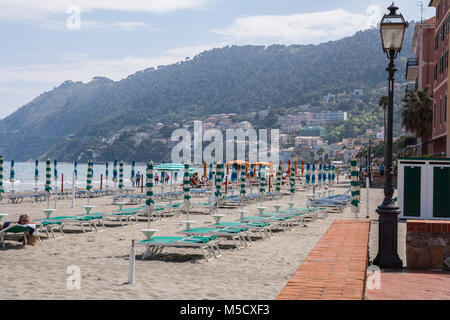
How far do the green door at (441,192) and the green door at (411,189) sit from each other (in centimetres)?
41

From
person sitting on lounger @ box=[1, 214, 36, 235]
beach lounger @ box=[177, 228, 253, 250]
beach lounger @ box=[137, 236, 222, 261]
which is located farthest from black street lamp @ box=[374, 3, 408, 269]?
person sitting on lounger @ box=[1, 214, 36, 235]

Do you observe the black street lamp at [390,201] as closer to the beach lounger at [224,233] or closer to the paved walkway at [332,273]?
the paved walkway at [332,273]

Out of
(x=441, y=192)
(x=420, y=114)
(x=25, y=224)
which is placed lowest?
(x=25, y=224)

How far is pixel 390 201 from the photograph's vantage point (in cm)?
868

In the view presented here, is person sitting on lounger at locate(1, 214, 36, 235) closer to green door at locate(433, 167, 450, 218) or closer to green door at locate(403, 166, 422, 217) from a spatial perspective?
green door at locate(403, 166, 422, 217)

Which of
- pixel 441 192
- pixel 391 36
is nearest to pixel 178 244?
pixel 391 36

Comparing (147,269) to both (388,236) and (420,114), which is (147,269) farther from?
(420,114)

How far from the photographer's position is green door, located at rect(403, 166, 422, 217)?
1513cm

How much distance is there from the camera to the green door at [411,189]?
49.6 ft

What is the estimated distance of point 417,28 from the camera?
5466 centimetres

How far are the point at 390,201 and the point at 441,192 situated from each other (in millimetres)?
6866
